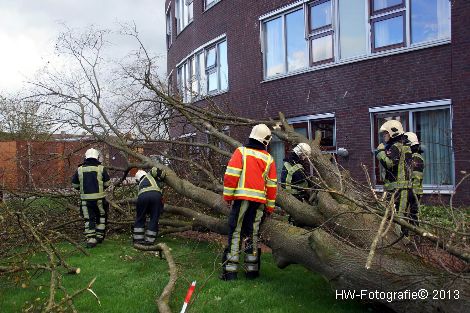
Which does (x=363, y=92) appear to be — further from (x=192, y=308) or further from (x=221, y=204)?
(x=192, y=308)

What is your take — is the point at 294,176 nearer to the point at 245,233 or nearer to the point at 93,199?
the point at 245,233

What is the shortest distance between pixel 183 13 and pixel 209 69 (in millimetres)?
4100

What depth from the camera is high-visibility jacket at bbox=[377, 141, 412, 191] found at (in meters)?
6.86

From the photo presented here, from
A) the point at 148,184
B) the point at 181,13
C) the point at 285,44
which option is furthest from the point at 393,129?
the point at 181,13

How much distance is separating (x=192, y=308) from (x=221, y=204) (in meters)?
2.19

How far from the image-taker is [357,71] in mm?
11352

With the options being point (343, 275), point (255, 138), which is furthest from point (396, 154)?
point (343, 275)

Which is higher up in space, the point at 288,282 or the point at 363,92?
the point at 363,92

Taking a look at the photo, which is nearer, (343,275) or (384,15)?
(343,275)

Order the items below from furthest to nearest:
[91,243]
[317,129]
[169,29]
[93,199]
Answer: [169,29], [317,129], [93,199], [91,243]

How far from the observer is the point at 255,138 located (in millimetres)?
6199

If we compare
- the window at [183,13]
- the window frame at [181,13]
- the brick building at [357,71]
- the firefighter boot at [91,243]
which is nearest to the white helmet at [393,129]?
the brick building at [357,71]

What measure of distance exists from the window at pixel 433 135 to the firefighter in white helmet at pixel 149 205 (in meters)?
5.09

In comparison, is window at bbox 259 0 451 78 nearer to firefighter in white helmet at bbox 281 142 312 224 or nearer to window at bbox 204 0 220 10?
window at bbox 204 0 220 10
